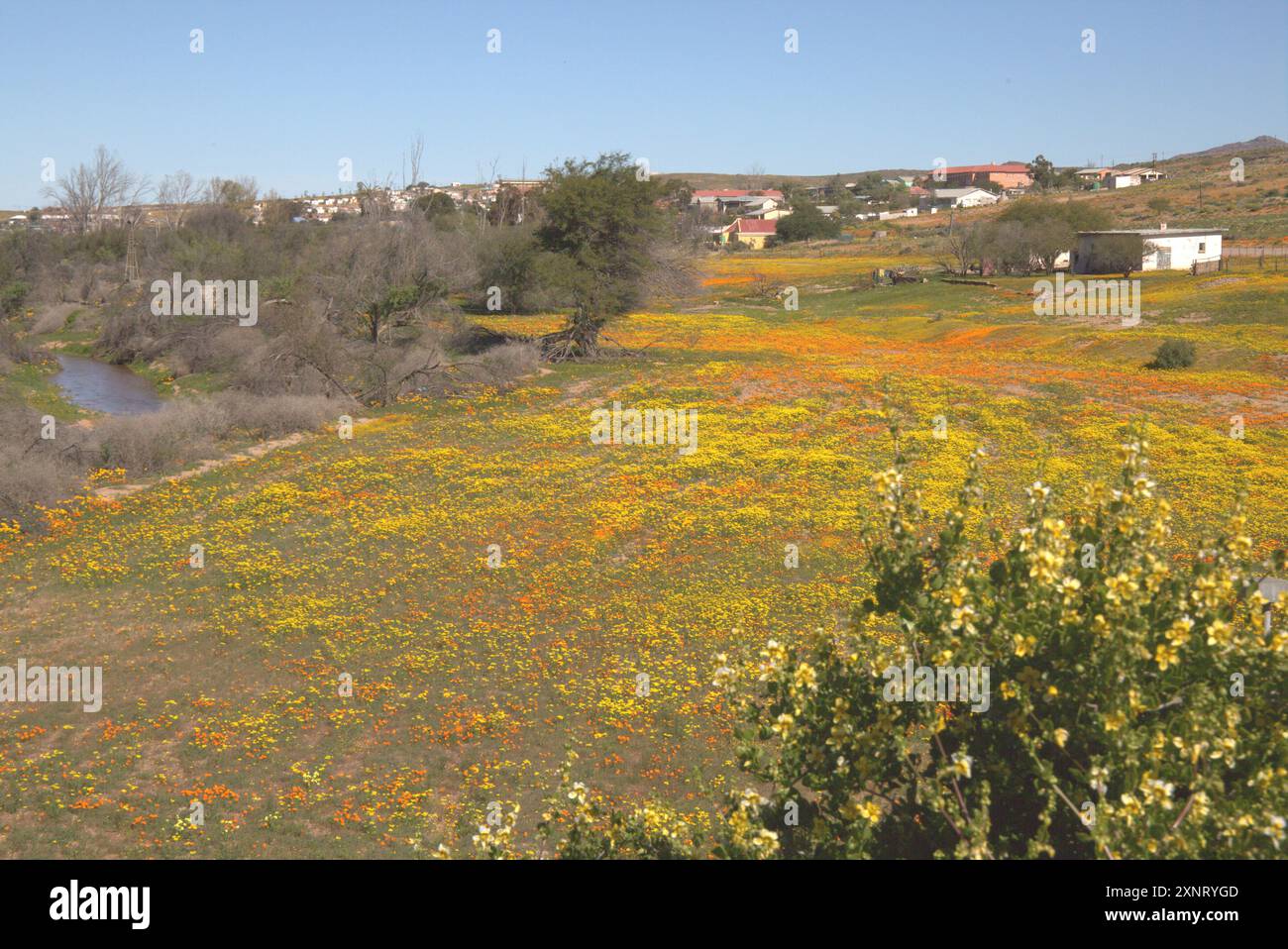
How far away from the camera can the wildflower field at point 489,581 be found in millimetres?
Answer: 12508

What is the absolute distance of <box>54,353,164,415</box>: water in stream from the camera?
124 feet

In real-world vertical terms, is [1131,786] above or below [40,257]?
below

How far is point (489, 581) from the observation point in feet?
64.8

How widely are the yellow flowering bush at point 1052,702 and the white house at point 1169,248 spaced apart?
6032 centimetres

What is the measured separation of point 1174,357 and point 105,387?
41.2 metres

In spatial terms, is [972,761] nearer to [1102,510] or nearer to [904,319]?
[1102,510]

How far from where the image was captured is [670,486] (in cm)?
2589

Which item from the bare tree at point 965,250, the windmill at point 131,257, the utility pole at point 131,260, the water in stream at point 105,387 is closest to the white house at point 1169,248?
the bare tree at point 965,250

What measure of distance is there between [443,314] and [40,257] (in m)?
33.3

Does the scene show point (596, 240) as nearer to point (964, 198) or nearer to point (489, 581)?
point (489, 581)

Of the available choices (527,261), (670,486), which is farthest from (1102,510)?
Result: (527,261)

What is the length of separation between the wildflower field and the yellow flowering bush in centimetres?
74

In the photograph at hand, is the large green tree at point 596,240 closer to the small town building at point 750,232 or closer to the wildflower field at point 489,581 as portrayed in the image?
the wildflower field at point 489,581

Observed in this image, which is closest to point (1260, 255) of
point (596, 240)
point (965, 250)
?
point (965, 250)
